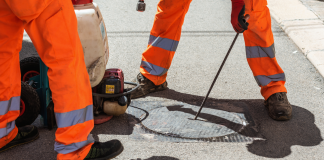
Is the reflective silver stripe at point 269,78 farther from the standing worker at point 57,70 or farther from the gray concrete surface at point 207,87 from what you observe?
the standing worker at point 57,70

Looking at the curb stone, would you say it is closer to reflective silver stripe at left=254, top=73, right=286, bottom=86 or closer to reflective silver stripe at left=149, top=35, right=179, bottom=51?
reflective silver stripe at left=254, top=73, right=286, bottom=86

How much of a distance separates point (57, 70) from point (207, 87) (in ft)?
6.72

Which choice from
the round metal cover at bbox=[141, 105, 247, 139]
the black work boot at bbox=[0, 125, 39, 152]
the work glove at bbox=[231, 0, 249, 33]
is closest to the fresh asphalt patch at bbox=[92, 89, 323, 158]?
the round metal cover at bbox=[141, 105, 247, 139]

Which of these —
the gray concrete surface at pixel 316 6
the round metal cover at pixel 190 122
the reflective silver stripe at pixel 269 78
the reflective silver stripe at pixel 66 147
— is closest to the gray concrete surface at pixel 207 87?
the round metal cover at pixel 190 122

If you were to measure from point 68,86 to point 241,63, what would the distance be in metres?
2.70

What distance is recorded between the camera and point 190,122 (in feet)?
10.3

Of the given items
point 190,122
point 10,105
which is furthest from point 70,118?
point 190,122

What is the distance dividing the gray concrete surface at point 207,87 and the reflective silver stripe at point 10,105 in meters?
0.33

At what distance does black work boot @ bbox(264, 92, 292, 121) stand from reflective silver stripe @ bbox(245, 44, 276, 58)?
1.25 ft

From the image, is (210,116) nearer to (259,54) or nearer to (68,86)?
(259,54)

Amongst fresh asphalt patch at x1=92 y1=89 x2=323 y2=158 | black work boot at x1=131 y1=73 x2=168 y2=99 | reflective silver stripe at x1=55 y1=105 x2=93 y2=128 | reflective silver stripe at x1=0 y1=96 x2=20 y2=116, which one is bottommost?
fresh asphalt patch at x1=92 y1=89 x2=323 y2=158

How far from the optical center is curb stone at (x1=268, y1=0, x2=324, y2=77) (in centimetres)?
446

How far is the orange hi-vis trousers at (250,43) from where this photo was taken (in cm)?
323

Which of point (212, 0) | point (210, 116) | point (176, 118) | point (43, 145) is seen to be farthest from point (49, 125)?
point (212, 0)
